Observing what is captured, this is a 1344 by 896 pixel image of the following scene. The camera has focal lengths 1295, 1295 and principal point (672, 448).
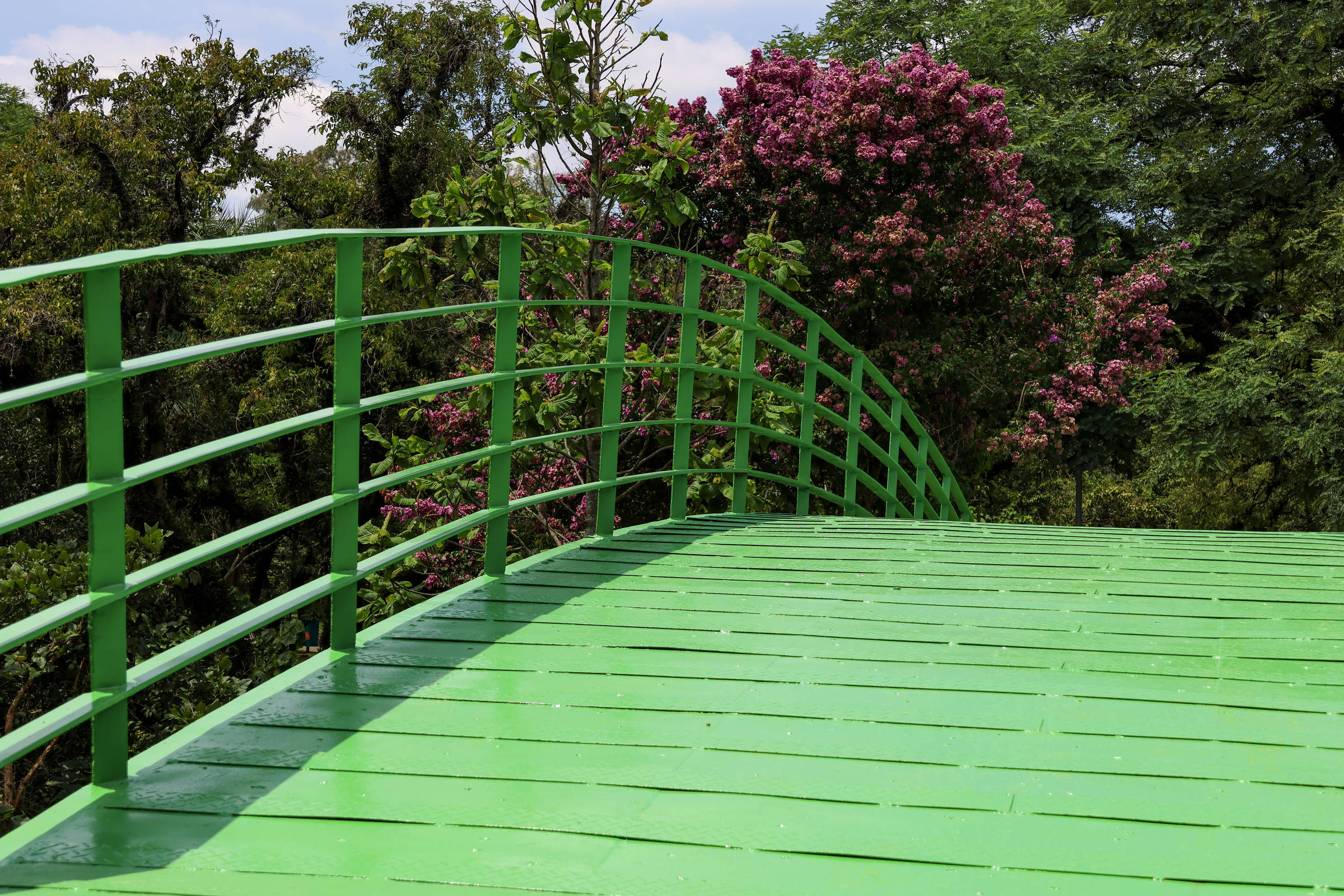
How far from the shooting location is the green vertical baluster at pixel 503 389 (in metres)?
4.39

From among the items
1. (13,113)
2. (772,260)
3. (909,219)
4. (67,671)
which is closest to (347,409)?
(772,260)

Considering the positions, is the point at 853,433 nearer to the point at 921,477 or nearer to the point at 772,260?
the point at 921,477

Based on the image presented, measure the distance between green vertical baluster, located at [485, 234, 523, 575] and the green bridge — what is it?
1 centimetres

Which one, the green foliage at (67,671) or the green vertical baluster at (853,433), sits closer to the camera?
the green vertical baluster at (853,433)

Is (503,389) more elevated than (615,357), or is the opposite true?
(615,357)

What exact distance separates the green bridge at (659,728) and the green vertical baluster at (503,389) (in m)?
0.01

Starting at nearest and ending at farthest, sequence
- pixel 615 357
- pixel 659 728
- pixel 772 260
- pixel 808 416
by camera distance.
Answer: pixel 659 728, pixel 615 357, pixel 808 416, pixel 772 260

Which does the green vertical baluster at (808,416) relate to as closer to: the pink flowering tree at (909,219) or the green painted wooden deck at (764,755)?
the green painted wooden deck at (764,755)

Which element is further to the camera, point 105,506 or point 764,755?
point 764,755

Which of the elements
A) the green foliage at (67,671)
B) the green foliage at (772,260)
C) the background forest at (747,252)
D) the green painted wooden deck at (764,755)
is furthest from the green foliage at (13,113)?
the green painted wooden deck at (764,755)

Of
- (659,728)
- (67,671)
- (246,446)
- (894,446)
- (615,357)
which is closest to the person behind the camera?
(659,728)

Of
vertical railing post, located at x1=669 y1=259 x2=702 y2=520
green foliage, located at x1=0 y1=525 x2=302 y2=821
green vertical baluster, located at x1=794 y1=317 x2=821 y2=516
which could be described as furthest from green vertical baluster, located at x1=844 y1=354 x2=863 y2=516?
green foliage, located at x1=0 y1=525 x2=302 y2=821

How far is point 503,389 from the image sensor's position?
4473mm

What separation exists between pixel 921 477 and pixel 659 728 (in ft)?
22.4
